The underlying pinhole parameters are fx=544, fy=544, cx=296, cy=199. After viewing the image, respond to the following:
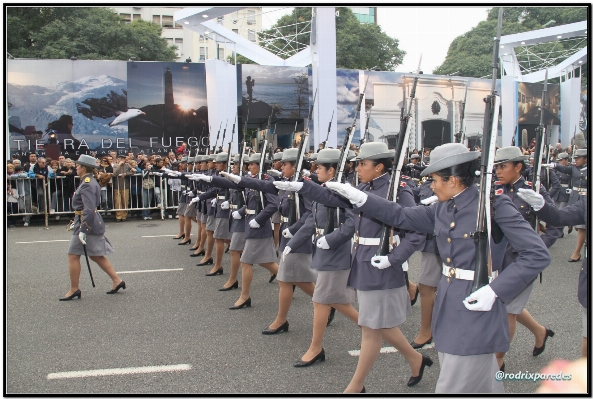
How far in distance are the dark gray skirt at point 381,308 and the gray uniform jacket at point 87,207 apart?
4.27 metres

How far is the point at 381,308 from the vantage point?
13.0 ft

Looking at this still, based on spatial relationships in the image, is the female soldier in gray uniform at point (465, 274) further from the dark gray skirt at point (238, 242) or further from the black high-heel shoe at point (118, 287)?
the black high-heel shoe at point (118, 287)

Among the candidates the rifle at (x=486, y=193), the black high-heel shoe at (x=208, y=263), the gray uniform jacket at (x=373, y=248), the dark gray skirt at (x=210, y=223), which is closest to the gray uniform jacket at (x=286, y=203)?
the gray uniform jacket at (x=373, y=248)

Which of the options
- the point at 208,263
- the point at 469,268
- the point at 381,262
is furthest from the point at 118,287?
the point at 469,268

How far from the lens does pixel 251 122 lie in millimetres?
23750

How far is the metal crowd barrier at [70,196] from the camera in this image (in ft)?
46.2

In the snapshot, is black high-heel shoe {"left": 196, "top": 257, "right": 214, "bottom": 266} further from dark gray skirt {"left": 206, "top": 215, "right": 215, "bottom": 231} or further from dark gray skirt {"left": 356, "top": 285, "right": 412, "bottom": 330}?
dark gray skirt {"left": 356, "top": 285, "right": 412, "bottom": 330}

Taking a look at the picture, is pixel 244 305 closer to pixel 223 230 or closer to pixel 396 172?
pixel 223 230

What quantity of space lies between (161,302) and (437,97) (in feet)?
69.1

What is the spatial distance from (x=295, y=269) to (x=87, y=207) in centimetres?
315

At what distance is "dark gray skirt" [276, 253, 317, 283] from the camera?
17.6 ft

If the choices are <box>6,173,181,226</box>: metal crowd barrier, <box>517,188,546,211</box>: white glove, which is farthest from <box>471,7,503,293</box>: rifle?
<box>6,173,181,226</box>: metal crowd barrier

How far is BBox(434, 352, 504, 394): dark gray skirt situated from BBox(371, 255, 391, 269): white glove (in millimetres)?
951

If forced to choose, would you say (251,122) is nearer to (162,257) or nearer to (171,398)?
(162,257)
